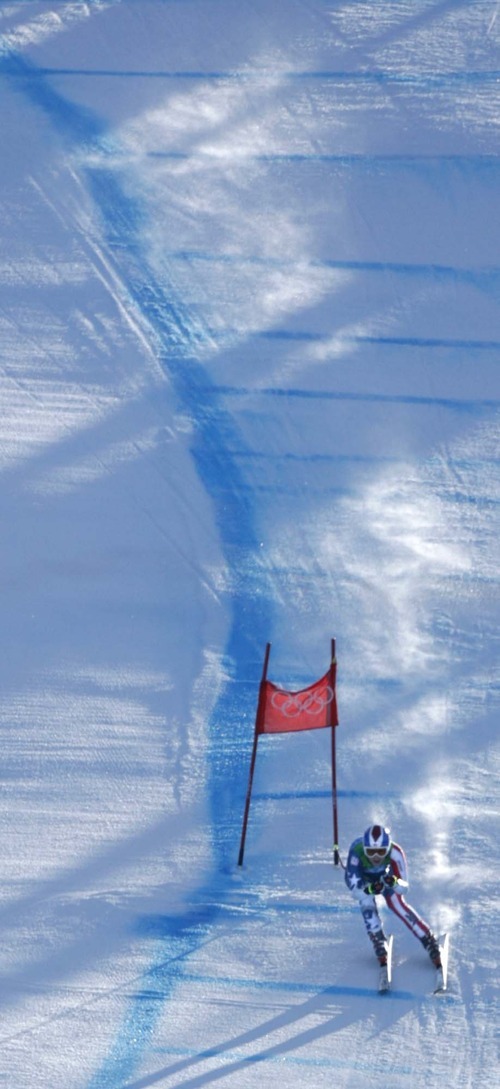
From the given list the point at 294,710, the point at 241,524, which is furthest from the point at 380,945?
the point at 241,524

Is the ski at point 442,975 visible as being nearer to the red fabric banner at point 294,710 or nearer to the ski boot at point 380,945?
the ski boot at point 380,945

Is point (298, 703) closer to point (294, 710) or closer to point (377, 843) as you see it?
point (294, 710)

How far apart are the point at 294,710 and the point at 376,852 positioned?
92cm

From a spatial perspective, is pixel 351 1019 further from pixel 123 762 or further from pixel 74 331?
pixel 74 331

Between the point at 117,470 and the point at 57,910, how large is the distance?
121 inches

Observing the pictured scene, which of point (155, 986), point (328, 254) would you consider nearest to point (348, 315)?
point (328, 254)

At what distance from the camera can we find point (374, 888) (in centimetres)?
825

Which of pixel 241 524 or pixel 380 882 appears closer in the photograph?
pixel 380 882

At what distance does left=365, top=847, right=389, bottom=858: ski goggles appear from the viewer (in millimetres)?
8195

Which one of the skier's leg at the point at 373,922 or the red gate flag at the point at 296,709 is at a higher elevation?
the red gate flag at the point at 296,709

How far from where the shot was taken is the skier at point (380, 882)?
323 inches

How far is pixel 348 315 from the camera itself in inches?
440

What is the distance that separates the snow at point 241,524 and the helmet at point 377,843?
0.70m

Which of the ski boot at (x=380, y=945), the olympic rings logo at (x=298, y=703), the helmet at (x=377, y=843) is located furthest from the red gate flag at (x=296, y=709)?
the ski boot at (x=380, y=945)
